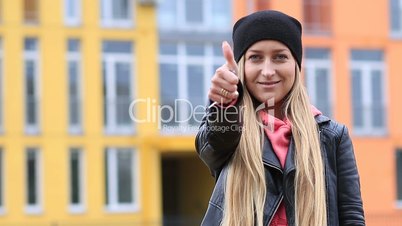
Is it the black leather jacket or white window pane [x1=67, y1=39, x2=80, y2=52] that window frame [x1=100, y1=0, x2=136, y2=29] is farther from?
the black leather jacket

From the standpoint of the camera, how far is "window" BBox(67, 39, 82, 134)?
21.5 m

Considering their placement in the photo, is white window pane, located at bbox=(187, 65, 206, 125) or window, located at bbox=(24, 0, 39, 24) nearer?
window, located at bbox=(24, 0, 39, 24)

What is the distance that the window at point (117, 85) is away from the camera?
71.4 feet

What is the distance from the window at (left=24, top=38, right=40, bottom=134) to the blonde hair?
1925 centimetres

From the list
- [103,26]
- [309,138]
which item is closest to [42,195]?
[103,26]

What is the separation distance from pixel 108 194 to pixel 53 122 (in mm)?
2492

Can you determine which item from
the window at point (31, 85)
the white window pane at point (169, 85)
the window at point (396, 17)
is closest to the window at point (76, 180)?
the window at point (31, 85)

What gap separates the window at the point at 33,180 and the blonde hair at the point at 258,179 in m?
19.3

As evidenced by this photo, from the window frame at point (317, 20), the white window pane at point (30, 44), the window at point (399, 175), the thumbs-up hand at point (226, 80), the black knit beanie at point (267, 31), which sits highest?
the window frame at point (317, 20)

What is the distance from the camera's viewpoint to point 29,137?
21094mm

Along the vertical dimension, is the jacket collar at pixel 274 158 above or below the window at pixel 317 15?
below

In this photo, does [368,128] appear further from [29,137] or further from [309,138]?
[309,138]

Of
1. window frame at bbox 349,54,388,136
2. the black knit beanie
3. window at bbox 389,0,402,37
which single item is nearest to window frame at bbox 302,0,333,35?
window frame at bbox 349,54,388,136

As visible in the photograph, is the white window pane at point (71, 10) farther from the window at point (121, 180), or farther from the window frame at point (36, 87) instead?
the window at point (121, 180)
